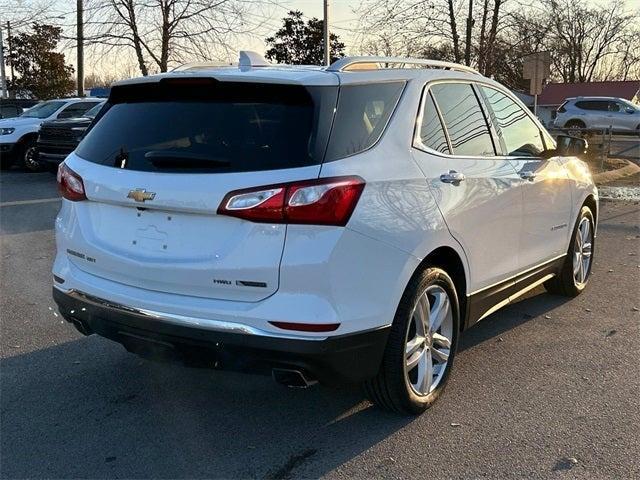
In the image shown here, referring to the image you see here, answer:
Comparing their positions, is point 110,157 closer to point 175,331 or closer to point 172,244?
point 172,244

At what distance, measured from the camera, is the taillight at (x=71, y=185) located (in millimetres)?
3385

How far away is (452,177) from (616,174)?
14.1 meters

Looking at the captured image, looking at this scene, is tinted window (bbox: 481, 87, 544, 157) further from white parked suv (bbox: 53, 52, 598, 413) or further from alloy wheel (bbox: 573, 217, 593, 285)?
alloy wheel (bbox: 573, 217, 593, 285)

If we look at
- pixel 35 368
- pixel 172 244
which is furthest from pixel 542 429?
pixel 35 368

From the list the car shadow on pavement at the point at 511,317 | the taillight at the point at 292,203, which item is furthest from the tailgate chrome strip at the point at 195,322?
the car shadow on pavement at the point at 511,317

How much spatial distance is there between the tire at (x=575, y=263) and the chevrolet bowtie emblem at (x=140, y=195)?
368cm

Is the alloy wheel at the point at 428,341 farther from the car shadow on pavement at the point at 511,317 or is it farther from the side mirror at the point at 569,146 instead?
the side mirror at the point at 569,146

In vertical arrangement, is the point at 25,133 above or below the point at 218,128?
below

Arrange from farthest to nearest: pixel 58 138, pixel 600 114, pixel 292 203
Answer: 1. pixel 600 114
2. pixel 58 138
3. pixel 292 203

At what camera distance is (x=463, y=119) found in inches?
158

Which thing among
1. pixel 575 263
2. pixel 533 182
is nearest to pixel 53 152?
pixel 575 263

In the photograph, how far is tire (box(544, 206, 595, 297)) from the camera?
5.53 metres

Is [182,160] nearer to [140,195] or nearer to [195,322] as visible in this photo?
[140,195]

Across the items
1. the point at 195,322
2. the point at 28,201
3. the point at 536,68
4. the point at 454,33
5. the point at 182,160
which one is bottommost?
the point at 28,201
